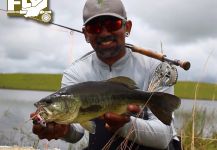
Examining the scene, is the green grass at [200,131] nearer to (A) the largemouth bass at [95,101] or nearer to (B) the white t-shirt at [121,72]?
(B) the white t-shirt at [121,72]

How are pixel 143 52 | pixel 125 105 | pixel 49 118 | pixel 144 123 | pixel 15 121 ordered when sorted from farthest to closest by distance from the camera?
pixel 15 121 → pixel 143 52 → pixel 144 123 → pixel 125 105 → pixel 49 118

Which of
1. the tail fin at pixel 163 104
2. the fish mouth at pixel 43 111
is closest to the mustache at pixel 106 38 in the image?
the tail fin at pixel 163 104

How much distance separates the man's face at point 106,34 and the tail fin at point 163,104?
2.51ft

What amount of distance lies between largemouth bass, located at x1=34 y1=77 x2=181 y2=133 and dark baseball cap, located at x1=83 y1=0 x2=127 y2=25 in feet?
2.60

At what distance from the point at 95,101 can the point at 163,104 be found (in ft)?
2.20

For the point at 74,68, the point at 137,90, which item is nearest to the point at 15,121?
the point at 74,68

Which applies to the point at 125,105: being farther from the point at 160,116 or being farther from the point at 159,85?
the point at 159,85

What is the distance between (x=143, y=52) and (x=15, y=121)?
9.72m

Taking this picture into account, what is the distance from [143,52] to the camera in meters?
4.90

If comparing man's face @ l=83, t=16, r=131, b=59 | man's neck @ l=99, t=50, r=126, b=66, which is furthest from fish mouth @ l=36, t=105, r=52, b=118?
man's neck @ l=99, t=50, r=126, b=66

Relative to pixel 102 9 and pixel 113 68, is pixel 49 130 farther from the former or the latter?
pixel 102 9

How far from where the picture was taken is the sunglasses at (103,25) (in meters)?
4.50

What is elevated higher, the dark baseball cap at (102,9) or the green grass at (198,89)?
the dark baseball cap at (102,9)

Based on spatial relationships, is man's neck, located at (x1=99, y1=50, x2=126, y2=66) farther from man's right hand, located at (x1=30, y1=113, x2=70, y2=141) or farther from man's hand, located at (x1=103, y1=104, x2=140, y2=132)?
man's right hand, located at (x1=30, y1=113, x2=70, y2=141)
